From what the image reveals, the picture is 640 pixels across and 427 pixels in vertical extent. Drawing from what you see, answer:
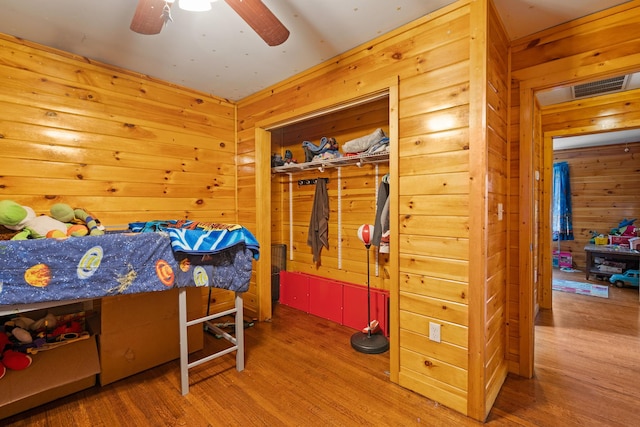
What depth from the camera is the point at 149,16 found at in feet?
4.90

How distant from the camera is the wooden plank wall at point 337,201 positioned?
10.1 feet

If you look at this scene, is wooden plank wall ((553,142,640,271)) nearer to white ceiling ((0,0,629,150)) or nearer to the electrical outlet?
white ceiling ((0,0,629,150))

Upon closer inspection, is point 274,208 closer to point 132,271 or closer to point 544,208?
point 132,271

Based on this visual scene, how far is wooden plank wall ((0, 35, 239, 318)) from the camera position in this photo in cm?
221

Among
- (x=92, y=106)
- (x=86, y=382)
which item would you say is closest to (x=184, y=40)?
(x=92, y=106)

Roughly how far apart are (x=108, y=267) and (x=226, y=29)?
175 centimetres

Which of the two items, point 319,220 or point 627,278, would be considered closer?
point 319,220

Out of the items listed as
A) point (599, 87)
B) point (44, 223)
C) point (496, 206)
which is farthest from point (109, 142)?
point (599, 87)

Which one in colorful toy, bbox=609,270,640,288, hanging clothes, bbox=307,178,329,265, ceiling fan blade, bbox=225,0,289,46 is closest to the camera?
ceiling fan blade, bbox=225,0,289,46

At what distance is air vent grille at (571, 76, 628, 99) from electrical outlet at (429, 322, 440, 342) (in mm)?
2867

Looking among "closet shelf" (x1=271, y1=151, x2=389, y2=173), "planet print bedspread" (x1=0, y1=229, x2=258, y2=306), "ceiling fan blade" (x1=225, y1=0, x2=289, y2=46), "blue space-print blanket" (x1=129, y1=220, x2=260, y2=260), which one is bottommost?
"planet print bedspread" (x1=0, y1=229, x2=258, y2=306)

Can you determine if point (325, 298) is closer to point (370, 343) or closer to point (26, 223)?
point (370, 343)

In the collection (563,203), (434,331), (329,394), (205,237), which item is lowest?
(329,394)

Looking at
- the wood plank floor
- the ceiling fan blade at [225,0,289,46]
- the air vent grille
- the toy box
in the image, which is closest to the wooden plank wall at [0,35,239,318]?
the wood plank floor
